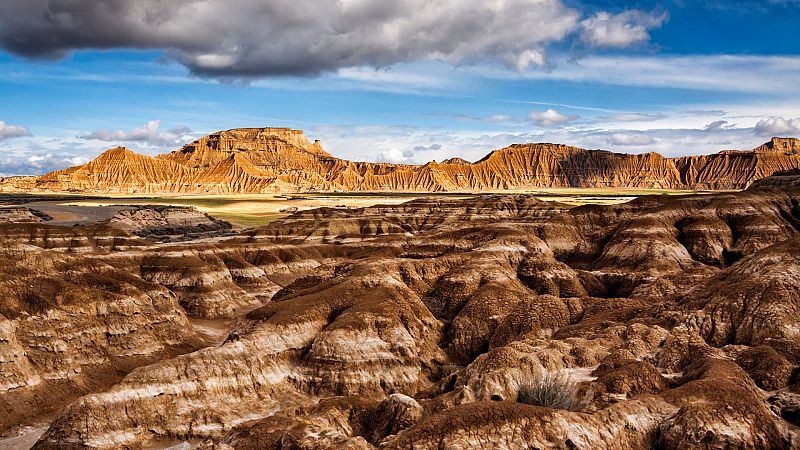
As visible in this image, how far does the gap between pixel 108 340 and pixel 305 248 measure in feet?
140

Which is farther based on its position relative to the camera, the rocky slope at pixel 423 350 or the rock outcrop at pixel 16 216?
the rock outcrop at pixel 16 216

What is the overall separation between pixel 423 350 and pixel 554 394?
15651 mm

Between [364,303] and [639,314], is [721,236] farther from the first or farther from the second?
[364,303]

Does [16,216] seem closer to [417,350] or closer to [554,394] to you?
[417,350]

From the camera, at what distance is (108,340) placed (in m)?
45.0

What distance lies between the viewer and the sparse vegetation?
29266 mm

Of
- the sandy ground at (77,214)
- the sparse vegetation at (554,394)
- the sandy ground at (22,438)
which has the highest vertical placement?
the sandy ground at (77,214)

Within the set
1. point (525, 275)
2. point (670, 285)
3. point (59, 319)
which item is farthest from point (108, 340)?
point (670, 285)

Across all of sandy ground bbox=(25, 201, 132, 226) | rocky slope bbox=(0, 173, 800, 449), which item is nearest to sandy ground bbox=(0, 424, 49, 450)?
rocky slope bbox=(0, 173, 800, 449)

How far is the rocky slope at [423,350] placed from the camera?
25938 mm

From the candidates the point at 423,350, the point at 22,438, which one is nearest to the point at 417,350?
the point at 423,350

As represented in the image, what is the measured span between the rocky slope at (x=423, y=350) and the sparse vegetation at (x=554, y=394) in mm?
139

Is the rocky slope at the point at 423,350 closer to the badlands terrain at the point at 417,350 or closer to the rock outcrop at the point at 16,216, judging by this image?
the badlands terrain at the point at 417,350

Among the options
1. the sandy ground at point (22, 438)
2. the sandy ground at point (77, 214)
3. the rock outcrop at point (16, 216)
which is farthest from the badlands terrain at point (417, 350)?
the sandy ground at point (77, 214)
